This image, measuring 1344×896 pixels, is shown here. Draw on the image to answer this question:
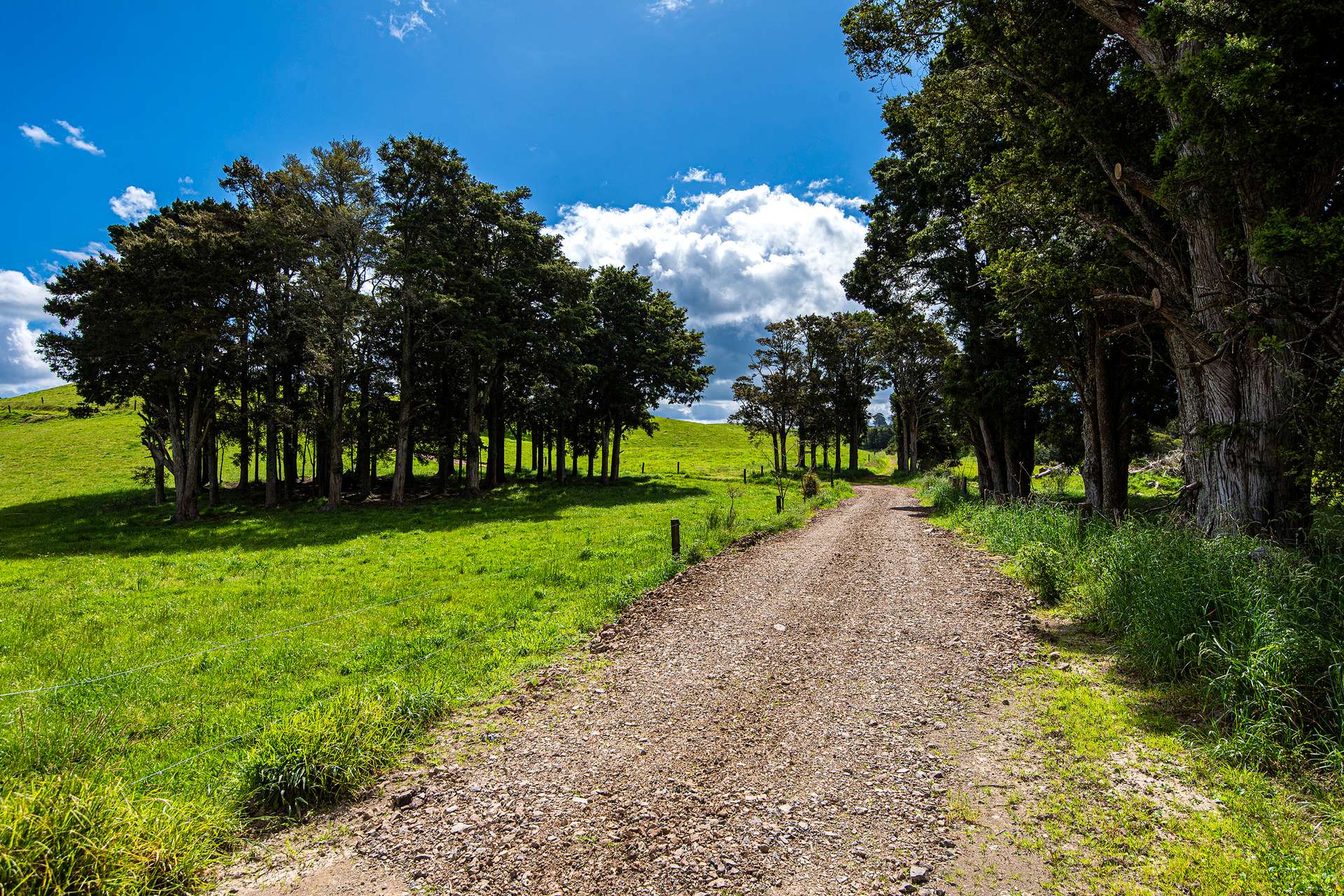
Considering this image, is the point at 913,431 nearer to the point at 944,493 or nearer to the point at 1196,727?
the point at 944,493

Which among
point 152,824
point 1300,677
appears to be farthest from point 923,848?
point 152,824

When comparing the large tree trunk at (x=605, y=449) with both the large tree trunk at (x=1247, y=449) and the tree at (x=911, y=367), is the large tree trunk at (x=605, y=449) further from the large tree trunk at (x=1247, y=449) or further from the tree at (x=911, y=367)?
the large tree trunk at (x=1247, y=449)

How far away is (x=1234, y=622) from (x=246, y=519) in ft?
105

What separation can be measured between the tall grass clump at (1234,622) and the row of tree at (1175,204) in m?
1.95

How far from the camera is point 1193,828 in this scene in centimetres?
379

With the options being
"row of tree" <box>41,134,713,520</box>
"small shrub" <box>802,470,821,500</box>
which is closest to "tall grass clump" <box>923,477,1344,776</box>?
"small shrub" <box>802,470,821,500</box>

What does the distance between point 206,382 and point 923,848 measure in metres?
33.9

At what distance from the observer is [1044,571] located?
32.5ft

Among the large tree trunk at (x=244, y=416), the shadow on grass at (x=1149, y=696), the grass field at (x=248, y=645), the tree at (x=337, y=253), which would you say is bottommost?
the grass field at (x=248, y=645)

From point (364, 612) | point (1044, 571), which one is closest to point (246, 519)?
point (364, 612)

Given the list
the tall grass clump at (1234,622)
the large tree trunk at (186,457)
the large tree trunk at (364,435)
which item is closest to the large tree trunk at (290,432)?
the large tree trunk at (364,435)

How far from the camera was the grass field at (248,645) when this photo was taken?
3.89 metres

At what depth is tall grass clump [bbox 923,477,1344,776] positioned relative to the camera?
14.8ft

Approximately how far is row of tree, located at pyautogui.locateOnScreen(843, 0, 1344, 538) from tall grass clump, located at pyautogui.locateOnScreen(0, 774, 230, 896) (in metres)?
12.1
